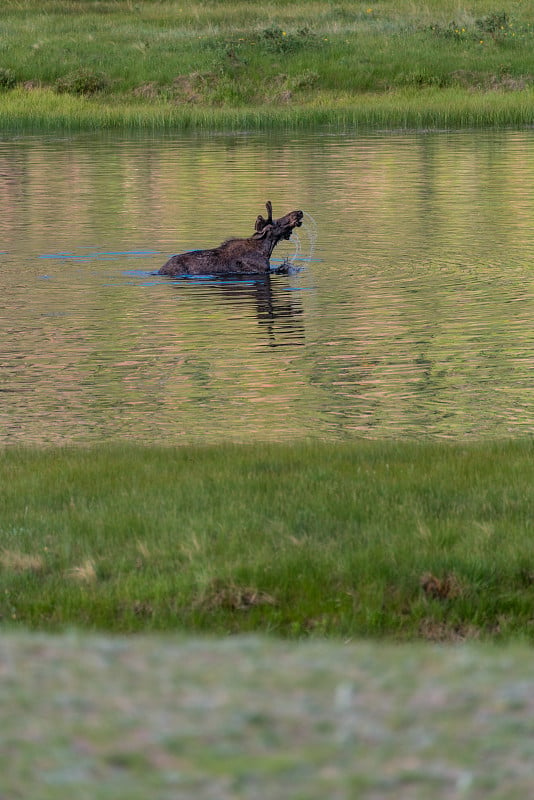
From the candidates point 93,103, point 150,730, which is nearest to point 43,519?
point 150,730

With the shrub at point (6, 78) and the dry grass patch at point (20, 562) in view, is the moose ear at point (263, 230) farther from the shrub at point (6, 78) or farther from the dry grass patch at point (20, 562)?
the shrub at point (6, 78)

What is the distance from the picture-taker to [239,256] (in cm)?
2339

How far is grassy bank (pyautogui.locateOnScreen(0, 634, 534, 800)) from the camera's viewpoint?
3107 mm

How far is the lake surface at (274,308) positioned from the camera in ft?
45.9

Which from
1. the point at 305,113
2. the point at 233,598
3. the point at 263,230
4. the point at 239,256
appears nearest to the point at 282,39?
the point at 305,113

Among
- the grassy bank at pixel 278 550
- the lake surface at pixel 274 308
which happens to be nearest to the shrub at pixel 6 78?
the lake surface at pixel 274 308

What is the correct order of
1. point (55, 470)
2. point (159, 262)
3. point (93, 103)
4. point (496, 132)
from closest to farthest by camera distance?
point (55, 470) < point (159, 262) < point (496, 132) < point (93, 103)

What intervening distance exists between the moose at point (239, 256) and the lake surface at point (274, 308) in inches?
16.1

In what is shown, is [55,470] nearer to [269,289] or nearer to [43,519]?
[43,519]

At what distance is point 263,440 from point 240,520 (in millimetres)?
3843

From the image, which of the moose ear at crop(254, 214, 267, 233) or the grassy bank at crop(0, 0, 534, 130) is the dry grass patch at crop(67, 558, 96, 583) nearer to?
the moose ear at crop(254, 214, 267, 233)

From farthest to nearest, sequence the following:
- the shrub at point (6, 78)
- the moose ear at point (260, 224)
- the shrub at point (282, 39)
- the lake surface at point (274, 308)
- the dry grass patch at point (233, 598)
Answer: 1. the shrub at point (282, 39)
2. the shrub at point (6, 78)
3. the moose ear at point (260, 224)
4. the lake surface at point (274, 308)
5. the dry grass patch at point (233, 598)

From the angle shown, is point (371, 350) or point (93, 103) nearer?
point (371, 350)

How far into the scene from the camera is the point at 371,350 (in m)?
17.0
